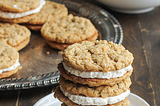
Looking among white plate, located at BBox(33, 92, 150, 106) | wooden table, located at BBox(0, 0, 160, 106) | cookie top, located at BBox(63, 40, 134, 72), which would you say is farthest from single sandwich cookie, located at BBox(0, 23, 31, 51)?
cookie top, located at BBox(63, 40, 134, 72)

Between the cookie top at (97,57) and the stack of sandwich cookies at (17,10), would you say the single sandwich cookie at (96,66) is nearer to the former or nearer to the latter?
the cookie top at (97,57)

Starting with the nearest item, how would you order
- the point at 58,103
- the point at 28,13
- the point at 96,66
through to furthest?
the point at 96,66 < the point at 58,103 < the point at 28,13

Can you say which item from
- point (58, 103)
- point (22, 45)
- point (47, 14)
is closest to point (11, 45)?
point (22, 45)

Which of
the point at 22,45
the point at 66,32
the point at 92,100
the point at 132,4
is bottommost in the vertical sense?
the point at 22,45

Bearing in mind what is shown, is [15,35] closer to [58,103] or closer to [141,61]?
[58,103]

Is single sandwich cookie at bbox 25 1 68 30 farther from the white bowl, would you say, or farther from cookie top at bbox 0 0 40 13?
the white bowl

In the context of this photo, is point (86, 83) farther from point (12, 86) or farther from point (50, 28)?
point (50, 28)
